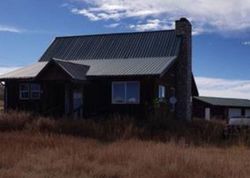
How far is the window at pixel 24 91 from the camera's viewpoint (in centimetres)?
3256

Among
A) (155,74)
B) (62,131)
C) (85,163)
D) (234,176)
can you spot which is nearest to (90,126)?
(62,131)

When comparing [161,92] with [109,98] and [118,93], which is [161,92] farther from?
[109,98]

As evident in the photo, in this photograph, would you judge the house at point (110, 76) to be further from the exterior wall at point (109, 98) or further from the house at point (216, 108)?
the house at point (216, 108)

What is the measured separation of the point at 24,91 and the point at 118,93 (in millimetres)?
6377

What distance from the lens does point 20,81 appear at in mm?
32406

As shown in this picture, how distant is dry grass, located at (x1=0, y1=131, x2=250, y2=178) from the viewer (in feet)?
→ 41.0

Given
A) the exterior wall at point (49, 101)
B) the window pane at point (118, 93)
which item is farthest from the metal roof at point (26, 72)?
the window pane at point (118, 93)

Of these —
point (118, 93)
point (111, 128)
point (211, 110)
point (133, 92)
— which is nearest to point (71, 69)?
point (118, 93)

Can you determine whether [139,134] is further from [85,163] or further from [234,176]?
[234,176]

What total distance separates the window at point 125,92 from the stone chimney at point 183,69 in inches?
205

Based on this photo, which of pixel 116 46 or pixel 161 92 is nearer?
pixel 161 92

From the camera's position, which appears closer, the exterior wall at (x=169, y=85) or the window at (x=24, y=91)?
the exterior wall at (x=169, y=85)

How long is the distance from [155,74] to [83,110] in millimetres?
5719

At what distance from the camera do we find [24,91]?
32.7 m
